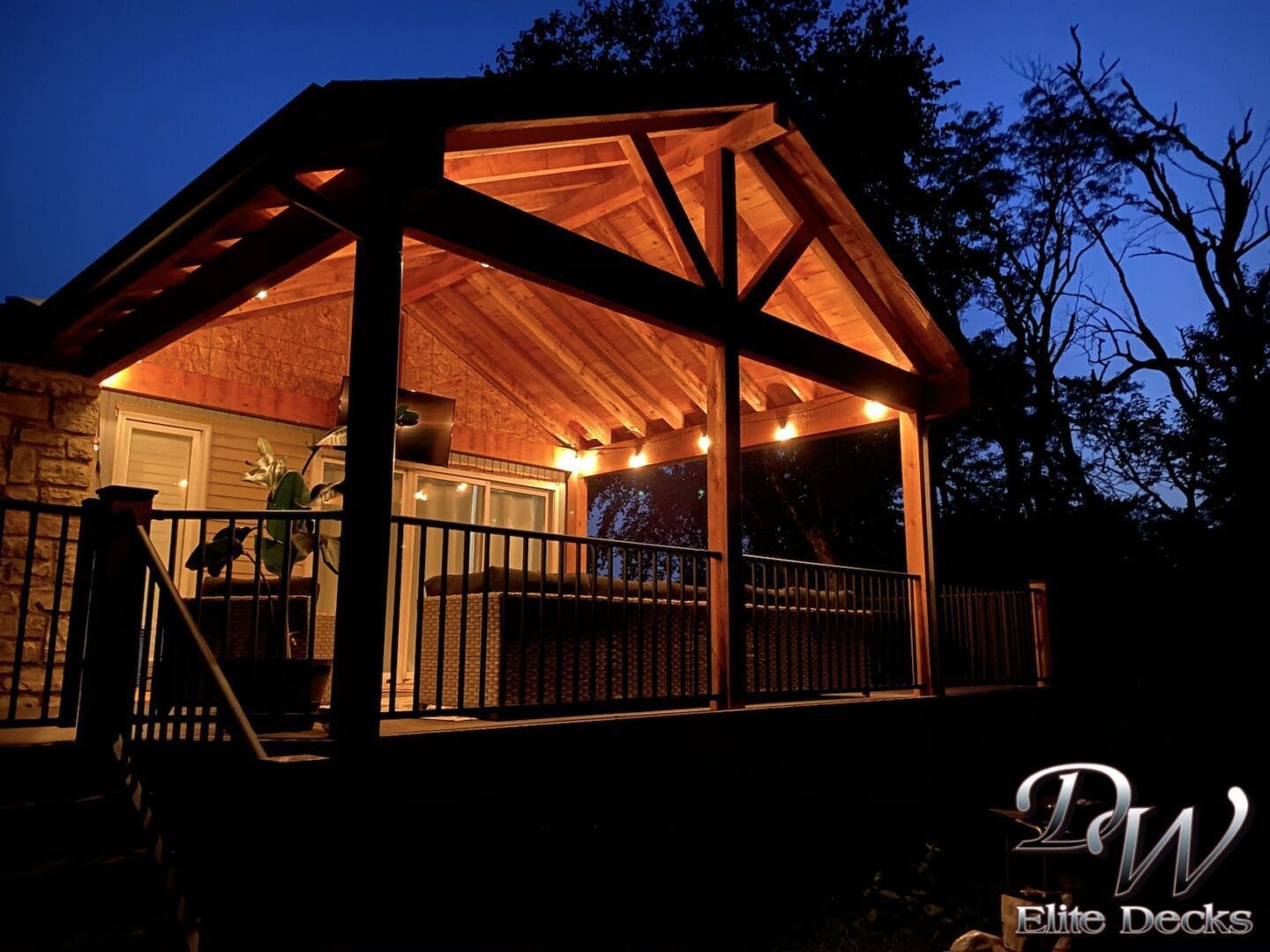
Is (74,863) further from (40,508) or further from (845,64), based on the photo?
(845,64)

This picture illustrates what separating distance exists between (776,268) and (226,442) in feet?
16.4

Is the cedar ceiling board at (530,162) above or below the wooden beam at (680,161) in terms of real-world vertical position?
below

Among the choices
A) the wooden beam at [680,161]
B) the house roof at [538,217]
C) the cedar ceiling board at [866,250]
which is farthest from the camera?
the cedar ceiling board at [866,250]

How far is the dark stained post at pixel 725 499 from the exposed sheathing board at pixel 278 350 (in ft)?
13.5

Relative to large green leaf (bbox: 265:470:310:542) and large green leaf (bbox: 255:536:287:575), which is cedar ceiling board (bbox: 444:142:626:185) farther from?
large green leaf (bbox: 255:536:287:575)

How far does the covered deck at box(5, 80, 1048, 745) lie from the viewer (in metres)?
4.82

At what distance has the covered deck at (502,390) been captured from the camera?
4.82m

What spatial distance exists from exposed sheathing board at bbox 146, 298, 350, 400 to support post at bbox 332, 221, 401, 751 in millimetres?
4346

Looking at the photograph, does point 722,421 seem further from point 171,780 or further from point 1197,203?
point 1197,203

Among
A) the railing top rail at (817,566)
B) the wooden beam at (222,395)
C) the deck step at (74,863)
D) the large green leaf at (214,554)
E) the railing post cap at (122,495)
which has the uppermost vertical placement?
the wooden beam at (222,395)

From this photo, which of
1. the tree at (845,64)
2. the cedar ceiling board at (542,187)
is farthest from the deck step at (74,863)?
the tree at (845,64)

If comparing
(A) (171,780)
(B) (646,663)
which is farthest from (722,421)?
(A) (171,780)

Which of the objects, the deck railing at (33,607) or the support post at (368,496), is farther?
the deck railing at (33,607)

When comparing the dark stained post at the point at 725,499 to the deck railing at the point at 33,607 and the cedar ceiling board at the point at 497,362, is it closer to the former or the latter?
the cedar ceiling board at the point at 497,362
